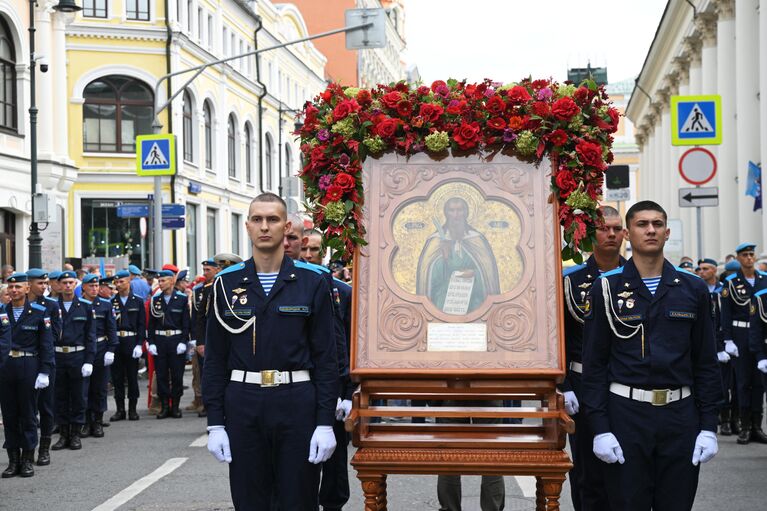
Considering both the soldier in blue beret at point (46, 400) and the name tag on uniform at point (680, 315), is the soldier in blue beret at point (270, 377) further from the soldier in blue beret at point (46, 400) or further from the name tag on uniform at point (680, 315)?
the soldier in blue beret at point (46, 400)

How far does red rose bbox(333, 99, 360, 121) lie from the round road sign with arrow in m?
11.3

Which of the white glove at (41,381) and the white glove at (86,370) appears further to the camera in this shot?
the white glove at (86,370)

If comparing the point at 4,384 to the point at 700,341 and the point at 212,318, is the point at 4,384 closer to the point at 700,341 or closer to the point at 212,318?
the point at 212,318

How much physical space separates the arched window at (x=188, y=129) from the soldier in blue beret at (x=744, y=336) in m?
33.3

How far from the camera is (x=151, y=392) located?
18.4 metres

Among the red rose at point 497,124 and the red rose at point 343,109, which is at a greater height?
the red rose at point 343,109

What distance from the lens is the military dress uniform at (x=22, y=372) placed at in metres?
11.7

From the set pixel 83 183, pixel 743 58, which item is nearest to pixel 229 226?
pixel 83 183

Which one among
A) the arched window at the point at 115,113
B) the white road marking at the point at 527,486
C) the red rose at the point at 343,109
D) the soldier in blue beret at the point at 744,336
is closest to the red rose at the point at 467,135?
the red rose at the point at 343,109

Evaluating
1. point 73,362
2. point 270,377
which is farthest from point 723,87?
point 270,377

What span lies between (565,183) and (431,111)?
0.84 metres

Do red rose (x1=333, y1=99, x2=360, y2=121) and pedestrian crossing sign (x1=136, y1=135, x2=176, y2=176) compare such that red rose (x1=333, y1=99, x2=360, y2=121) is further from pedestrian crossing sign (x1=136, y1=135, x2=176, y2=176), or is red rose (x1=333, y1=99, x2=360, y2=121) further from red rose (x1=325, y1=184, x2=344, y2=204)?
pedestrian crossing sign (x1=136, y1=135, x2=176, y2=176)

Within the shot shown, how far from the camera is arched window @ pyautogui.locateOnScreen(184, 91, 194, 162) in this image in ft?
148

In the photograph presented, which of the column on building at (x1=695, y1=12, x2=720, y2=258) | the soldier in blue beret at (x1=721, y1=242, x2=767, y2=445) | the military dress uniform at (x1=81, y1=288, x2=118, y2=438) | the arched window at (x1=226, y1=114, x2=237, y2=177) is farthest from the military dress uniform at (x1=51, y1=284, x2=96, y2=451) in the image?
the arched window at (x1=226, y1=114, x2=237, y2=177)
